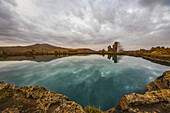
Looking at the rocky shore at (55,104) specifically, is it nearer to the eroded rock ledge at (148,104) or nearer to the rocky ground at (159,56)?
the eroded rock ledge at (148,104)

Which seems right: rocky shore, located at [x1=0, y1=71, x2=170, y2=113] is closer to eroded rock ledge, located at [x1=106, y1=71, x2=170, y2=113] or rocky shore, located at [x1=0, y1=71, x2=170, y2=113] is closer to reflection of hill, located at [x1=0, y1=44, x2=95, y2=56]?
eroded rock ledge, located at [x1=106, y1=71, x2=170, y2=113]

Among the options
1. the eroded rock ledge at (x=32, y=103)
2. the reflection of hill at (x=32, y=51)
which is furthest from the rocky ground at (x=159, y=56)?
the reflection of hill at (x=32, y=51)

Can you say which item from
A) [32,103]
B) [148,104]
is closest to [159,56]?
[148,104]

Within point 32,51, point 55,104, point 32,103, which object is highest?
point 32,51

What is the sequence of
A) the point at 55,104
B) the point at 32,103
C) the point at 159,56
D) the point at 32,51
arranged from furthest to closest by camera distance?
the point at 32,51, the point at 159,56, the point at 55,104, the point at 32,103

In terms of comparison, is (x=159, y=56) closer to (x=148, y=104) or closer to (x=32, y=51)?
(x=148, y=104)

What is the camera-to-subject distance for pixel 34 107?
2.58 meters

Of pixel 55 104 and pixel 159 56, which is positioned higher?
pixel 159 56

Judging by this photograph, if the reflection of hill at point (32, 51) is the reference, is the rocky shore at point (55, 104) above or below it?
below

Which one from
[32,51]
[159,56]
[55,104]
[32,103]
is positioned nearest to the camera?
[32,103]

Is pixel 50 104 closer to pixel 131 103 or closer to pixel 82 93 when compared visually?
pixel 131 103

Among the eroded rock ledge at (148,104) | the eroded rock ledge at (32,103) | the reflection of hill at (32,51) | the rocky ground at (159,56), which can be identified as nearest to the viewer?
the eroded rock ledge at (32,103)

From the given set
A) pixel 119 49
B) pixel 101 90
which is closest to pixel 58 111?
pixel 101 90


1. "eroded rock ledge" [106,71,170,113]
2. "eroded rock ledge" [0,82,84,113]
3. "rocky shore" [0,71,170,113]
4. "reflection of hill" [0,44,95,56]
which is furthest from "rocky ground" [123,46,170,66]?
"reflection of hill" [0,44,95,56]
